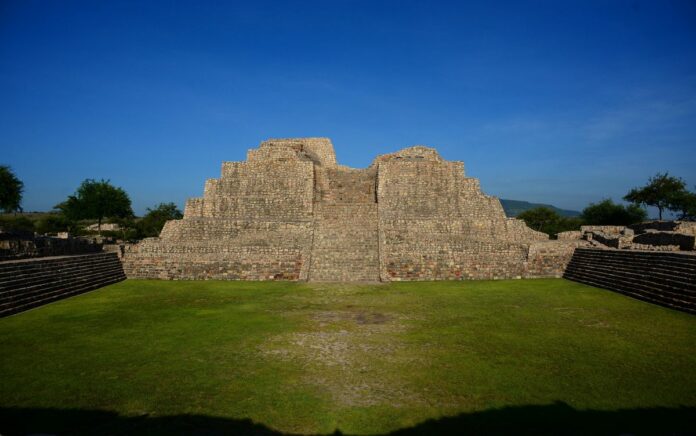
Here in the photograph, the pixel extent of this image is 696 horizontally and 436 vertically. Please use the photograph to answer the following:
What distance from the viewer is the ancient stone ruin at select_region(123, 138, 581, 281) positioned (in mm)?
16109

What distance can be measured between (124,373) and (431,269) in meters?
11.9

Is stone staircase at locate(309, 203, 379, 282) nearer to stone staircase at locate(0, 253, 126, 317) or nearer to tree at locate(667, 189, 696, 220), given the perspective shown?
stone staircase at locate(0, 253, 126, 317)

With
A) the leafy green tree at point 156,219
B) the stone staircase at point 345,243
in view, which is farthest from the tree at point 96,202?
the stone staircase at point 345,243

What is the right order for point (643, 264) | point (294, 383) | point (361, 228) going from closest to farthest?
1. point (294, 383)
2. point (643, 264)
3. point (361, 228)

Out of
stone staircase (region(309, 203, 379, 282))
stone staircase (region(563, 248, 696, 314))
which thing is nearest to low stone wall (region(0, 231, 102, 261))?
stone staircase (region(309, 203, 379, 282))

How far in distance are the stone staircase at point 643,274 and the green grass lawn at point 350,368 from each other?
667mm

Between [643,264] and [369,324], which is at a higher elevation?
[643,264]

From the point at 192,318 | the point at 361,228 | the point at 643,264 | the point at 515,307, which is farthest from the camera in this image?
the point at 361,228

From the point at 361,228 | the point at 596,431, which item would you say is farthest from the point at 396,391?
the point at 361,228

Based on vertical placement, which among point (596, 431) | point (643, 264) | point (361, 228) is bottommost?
point (596, 431)

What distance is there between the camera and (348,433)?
14.0ft

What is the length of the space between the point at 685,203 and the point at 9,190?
191 feet

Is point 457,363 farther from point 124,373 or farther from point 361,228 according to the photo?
point 361,228

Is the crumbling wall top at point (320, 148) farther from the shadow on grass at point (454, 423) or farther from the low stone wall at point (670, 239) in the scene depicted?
the shadow on grass at point (454, 423)
